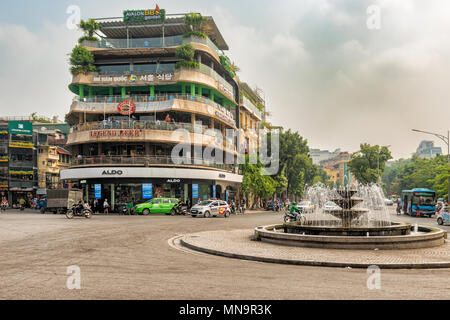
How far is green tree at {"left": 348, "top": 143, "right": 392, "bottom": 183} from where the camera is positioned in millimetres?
76688

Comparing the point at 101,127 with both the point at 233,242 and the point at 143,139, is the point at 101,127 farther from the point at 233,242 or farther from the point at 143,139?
the point at 233,242

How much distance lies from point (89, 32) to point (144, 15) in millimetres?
7324

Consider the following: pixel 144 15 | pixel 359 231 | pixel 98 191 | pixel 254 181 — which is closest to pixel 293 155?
pixel 254 181

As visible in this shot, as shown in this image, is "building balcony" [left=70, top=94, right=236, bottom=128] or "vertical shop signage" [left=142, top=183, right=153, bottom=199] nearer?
"vertical shop signage" [left=142, top=183, right=153, bottom=199]

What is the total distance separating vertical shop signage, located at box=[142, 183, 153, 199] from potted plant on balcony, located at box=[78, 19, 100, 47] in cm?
1932

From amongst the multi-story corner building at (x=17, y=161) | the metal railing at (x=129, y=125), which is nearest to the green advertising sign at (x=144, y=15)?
the metal railing at (x=129, y=125)

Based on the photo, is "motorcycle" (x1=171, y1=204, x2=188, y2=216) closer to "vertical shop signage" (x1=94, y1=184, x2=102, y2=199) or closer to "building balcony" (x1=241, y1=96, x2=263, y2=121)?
"vertical shop signage" (x1=94, y1=184, x2=102, y2=199)

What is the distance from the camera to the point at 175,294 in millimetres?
7281

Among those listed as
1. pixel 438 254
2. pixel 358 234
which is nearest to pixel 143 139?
pixel 358 234

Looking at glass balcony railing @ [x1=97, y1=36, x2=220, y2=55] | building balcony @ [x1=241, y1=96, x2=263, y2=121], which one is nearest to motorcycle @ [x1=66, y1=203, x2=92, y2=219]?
glass balcony railing @ [x1=97, y1=36, x2=220, y2=55]

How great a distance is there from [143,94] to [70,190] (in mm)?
16025

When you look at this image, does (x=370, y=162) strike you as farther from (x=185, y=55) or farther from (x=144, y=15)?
(x=144, y=15)

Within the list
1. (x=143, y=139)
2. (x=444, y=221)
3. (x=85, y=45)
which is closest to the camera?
(x=444, y=221)

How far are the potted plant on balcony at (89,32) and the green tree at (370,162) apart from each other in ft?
187
